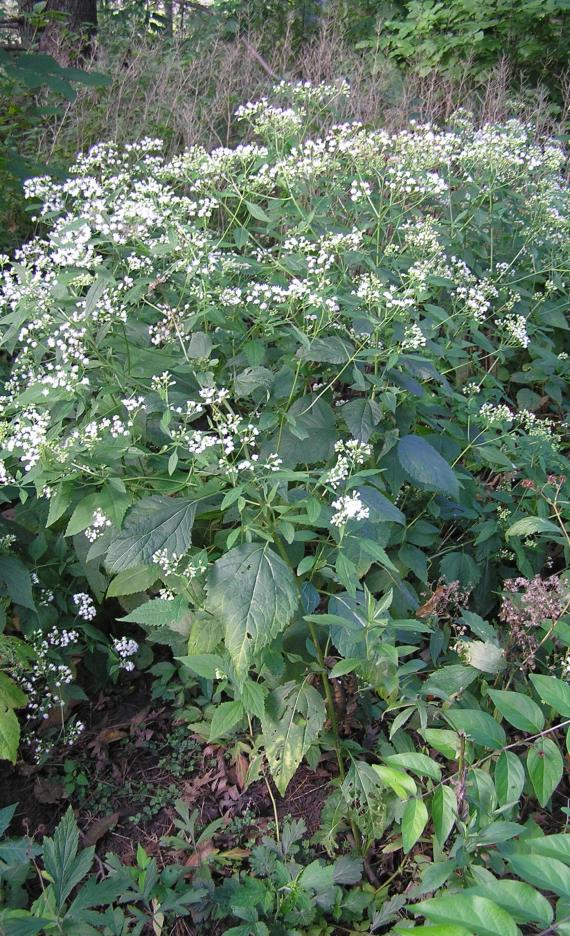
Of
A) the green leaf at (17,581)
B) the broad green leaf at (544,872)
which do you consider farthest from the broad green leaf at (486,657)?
the green leaf at (17,581)

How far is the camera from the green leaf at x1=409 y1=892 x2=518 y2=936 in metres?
1.08

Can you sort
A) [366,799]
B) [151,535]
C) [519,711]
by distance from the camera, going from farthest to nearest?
1. [366,799]
2. [151,535]
3. [519,711]

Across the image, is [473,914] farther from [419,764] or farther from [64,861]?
[64,861]

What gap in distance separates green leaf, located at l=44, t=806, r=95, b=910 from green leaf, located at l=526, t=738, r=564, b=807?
118 cm

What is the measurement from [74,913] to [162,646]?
1383 millimetres

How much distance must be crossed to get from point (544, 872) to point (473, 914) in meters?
0.18

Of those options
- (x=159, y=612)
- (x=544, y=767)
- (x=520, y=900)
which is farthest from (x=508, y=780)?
(x=159, y=612)

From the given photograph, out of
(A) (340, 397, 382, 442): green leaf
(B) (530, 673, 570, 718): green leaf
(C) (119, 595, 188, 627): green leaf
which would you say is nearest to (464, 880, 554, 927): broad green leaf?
(B) (530, 673, 570, 718): green leaf

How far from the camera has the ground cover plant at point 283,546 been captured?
1.98m

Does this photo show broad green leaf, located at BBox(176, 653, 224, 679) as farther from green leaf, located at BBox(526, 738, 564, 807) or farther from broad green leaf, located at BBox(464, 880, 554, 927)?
broad green leaf, located at BBox(464, 880, 554, 927)

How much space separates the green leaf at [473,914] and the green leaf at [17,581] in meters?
1.81

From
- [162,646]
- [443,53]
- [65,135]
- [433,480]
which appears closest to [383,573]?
[433,480]

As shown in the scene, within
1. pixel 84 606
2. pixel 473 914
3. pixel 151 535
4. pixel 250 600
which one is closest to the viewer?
pixel 473 914

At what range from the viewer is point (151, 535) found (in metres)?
2.15
